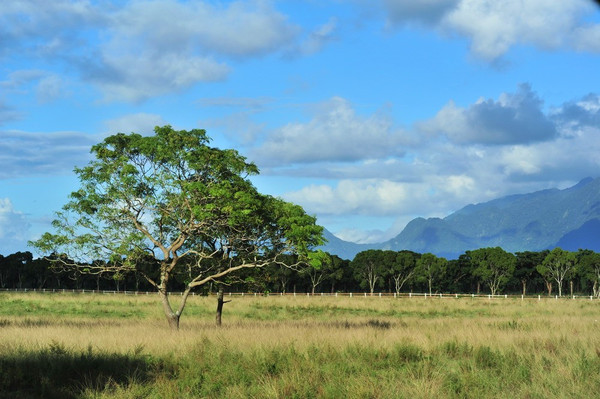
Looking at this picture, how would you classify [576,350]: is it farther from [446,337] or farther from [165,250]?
[165,250]

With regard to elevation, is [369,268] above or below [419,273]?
above

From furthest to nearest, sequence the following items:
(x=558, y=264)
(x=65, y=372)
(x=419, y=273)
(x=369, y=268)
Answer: (x=369, y=268) < (x=419, y=273) < (x=558, y=264) < (x=65, y=372)

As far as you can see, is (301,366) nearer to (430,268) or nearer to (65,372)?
(65,372)

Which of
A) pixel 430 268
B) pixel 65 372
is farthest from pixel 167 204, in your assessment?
pixel 430 268

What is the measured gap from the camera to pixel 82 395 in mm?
12555

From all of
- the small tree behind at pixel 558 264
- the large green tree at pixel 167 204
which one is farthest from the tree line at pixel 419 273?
the large green tree at pixel 167 204

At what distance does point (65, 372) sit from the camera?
14.4 metres

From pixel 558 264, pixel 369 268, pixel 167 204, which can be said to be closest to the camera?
pixel 167 204

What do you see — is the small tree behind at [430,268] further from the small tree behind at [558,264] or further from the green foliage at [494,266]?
the small tree behind at [558,264]

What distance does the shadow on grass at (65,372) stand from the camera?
1280 centimetres

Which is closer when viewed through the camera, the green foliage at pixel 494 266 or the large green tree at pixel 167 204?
the large green tree at pixel 167 204

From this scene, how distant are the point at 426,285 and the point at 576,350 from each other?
361 ft

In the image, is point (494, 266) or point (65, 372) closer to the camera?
point (65, 372)

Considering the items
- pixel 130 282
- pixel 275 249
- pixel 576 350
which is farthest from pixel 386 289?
pixel 576 350
